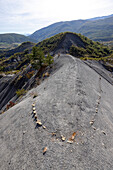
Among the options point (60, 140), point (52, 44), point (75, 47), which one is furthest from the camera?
point (52, 44)

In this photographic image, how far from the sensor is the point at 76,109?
1423 cm

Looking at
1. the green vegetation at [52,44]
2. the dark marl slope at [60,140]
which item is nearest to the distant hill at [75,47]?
the green vegetation at [52,44]

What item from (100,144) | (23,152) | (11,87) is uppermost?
(23,152)

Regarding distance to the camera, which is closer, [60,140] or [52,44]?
[60,140]

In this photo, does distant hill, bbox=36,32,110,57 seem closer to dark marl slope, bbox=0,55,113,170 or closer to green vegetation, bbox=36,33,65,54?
green vegetation, bbox=36,33,65,54

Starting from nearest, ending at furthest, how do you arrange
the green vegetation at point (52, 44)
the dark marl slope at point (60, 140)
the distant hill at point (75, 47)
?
the dark marl slope at point (60, 140) → the distant hill at point (75, 47) → the green vegetation at point (52, 44)

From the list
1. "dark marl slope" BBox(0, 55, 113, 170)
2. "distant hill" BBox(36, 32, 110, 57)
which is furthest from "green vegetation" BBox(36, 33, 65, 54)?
"dark marl slope" BBox(0, 55, 113, 170)

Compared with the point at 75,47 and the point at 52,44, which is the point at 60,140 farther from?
the point at 52,44

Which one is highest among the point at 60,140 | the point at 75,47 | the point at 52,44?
the point at 52,44

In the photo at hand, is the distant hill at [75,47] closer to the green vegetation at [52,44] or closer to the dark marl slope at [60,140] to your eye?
the green vegetation at [52,44]

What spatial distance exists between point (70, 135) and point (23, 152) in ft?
15.5

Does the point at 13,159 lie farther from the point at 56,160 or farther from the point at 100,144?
the point at 100,144

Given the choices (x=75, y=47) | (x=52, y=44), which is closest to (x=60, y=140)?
(x=75, y=47)

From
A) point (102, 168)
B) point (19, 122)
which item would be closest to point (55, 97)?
point (19, 122)
